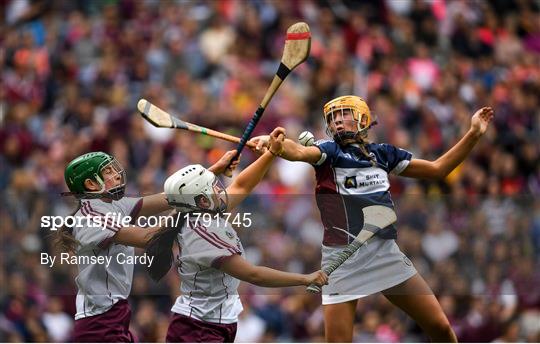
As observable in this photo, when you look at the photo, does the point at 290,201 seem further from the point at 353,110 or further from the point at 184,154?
the point at 184,154

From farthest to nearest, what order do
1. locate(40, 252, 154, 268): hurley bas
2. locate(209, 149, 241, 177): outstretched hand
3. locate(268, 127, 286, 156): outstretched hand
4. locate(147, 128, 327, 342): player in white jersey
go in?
locate(209, 149, 241, 177): outstretched hand → locate(40, 252, 154, 268): hurley bas → locate(147, 128, 327, 342): player in white jersey → locate(268, 127, 286, 156): outstretched hand

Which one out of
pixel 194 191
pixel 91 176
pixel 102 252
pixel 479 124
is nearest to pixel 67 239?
pixel 102 252

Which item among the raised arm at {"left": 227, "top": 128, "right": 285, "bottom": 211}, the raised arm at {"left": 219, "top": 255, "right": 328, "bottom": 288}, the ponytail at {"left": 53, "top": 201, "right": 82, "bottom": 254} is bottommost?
the raised arm at {"left": 219, "top": 255, "right": 328, "bottom": 288}

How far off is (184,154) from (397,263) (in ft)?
19.4

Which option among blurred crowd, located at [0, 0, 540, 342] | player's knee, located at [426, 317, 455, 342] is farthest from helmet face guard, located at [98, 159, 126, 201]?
blurred crowd, located at [0, 0, 540, 342]

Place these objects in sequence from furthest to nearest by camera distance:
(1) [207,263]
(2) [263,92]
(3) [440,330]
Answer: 1. (2) [263,92]
2. (3) [440,330]
3. (1) [207,263]

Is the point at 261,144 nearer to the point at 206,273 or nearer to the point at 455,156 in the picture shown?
the point at 206,273

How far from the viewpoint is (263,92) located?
15.8m

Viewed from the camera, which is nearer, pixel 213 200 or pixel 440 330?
pixel 213 200

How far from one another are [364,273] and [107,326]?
1.48 metres

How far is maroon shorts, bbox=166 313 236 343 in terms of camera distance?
8.81 m

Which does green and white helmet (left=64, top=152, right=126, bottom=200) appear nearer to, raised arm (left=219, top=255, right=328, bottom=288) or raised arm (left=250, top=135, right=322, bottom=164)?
raised arm (left=219, top=255, right=328, bottom=288)

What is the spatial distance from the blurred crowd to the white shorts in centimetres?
262

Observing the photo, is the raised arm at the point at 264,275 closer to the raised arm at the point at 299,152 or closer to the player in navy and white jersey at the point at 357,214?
the player in navy and white jersey at the point at 357,214
